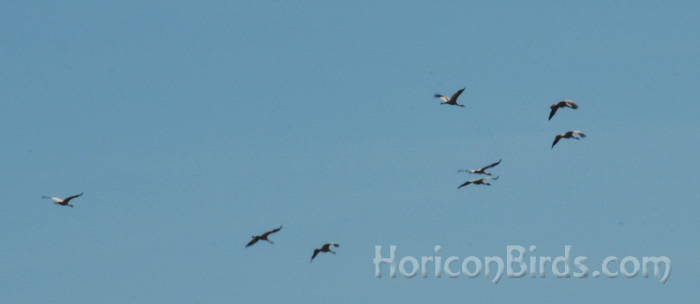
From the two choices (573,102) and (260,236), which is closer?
(573,102)

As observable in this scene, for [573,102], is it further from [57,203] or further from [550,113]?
[57,203]

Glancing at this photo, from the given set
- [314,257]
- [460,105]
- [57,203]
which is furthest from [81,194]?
[460,105]

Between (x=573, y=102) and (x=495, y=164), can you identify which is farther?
(x=495, y=164)

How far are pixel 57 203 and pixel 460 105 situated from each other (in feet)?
137

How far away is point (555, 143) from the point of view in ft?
626

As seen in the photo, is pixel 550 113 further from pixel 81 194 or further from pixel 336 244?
pixel 81 194

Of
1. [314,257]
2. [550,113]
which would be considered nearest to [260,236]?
[314,257]

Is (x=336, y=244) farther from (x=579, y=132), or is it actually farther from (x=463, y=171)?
(x=579, y=132)

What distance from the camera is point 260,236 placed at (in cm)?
19562

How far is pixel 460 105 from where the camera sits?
192 meters

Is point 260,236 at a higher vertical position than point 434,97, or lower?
lower

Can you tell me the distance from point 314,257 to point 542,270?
76.8ft

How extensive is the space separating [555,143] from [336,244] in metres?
24.3

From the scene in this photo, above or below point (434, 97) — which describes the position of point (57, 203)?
below
